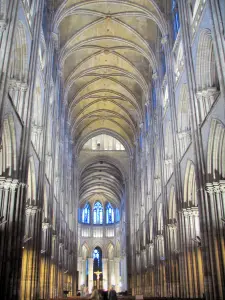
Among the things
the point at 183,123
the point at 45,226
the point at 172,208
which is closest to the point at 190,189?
the point at 183,123

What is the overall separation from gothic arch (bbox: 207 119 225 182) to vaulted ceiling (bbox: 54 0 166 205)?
13.6 meters

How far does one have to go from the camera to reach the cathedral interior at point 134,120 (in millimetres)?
15602

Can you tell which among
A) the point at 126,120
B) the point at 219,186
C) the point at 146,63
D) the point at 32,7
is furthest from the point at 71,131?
the point at 219,186

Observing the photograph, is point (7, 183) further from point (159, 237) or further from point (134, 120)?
point (134, 120)

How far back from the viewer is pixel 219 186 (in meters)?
16.5

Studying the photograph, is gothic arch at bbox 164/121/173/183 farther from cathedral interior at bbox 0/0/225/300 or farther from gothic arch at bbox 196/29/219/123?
gothic arch at bbox 196/29/219/123

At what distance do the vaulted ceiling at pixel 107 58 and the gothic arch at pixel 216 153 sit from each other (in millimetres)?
13567

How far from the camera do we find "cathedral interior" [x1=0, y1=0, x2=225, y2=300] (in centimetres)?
1560

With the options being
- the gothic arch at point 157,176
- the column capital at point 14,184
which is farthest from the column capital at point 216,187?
the gothic arch at point 157,176

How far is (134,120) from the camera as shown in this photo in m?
45.2

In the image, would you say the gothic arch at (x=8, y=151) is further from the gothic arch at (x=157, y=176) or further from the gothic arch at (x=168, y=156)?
the gothic arch at (x=157, y=176)

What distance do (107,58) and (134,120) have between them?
411 inches

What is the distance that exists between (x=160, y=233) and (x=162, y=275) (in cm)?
333

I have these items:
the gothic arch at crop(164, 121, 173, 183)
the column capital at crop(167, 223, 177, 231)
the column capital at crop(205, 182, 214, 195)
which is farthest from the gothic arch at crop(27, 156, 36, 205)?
the gothic arch at crop(164, 121, 173, 183)
